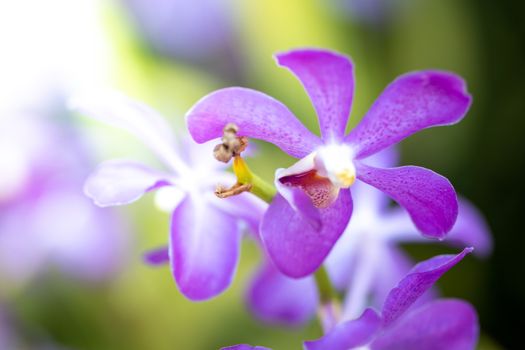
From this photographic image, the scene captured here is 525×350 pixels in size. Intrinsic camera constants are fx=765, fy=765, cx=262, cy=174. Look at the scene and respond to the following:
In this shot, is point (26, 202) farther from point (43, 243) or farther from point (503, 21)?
point (503, 21)

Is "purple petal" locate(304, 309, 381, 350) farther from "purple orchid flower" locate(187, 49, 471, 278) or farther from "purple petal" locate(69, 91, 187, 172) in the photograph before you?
"purple petal" locate(69, 91, 187, 172)

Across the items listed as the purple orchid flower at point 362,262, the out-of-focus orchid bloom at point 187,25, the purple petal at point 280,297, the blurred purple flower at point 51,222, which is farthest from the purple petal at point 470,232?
the out-of-focus orchid bloom at point 187,25

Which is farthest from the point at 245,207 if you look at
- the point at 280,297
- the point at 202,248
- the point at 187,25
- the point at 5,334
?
the point at 187,25

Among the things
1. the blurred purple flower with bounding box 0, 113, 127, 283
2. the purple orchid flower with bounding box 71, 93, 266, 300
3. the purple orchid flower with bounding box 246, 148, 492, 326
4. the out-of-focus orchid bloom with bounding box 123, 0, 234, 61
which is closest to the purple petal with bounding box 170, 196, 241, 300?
the purple orchid flower with bounding box 71, 93, 266, 300

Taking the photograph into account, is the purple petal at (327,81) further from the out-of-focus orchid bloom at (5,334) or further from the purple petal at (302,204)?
the out-of-focus orchid bloom at (5,334)

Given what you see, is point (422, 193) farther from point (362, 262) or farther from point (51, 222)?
point (51, 222)

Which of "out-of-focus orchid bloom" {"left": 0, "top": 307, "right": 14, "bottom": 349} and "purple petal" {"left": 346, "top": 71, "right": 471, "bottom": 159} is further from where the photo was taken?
"out-of-focus orchid bloom" {"left": 0, "top": 307, "right": 14, "bottom": 349}
